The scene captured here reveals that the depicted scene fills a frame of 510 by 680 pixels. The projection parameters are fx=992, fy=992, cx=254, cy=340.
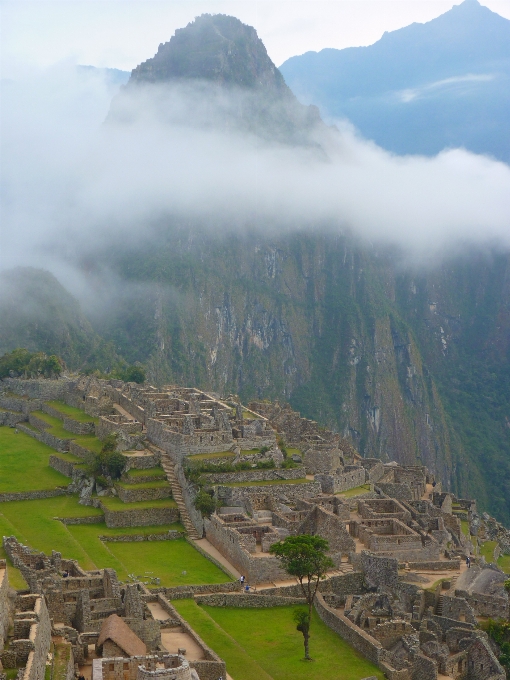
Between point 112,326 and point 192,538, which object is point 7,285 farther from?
Result: point 192,538

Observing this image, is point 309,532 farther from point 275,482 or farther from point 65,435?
point 65,435

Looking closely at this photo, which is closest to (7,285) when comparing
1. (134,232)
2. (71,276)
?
(71,276)

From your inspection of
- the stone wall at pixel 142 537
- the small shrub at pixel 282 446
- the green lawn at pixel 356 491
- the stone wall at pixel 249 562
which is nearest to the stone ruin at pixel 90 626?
the stone wall at pixel 249 562

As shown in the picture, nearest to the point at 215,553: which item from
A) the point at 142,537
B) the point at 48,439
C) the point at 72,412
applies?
the point at 142,537

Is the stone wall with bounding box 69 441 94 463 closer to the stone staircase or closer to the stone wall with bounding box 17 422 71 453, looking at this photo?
the stone wall with bounding box 17 422 71 453

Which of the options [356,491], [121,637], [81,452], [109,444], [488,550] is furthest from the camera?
[488,550]

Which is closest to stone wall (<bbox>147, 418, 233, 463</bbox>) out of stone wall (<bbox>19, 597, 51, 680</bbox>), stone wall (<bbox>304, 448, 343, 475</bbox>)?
stone wall (<bbox>304, 448, 343, 475</bbox>)

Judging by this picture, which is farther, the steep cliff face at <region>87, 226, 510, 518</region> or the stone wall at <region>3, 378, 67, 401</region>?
the steep cliff face at <region>87, 226, 510, 518</region>
